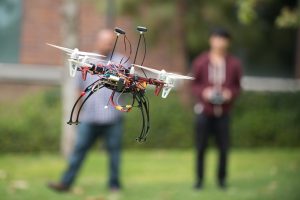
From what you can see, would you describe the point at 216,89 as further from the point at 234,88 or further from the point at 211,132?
the point at 211,132

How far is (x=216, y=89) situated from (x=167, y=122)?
594cm

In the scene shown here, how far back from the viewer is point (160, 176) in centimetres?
963

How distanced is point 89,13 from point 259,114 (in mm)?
4424

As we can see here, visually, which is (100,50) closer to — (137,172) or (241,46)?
(137,172)

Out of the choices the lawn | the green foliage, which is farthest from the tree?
the green foliage

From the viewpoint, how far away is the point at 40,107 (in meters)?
13.2

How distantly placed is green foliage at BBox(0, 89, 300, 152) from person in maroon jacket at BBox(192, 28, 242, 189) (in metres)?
5.47

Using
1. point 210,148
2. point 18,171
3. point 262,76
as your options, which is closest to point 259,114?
point 210,148

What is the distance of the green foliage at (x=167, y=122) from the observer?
1277cm

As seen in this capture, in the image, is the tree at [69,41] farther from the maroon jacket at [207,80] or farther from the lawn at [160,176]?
the maroon jacket at [207,80]

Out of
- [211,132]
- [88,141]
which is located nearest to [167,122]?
[211,132]

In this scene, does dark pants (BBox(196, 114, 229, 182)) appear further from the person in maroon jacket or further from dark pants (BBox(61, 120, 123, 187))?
dark pants (BBox(61, 120, 123, 187))

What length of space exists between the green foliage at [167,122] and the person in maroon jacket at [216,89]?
5467 mm

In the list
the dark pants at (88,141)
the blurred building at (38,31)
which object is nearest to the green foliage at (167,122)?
the blurred building at (38,31)
